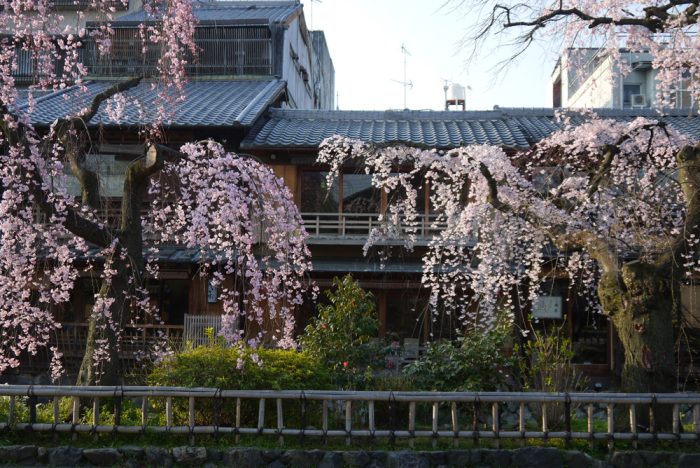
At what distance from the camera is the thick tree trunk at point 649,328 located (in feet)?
28.2

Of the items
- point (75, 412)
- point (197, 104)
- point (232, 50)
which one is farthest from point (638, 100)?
point (75, 412)

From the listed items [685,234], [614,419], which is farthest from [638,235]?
[614,419]

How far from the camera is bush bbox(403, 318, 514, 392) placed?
945 cm

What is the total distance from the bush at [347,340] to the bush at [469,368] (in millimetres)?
739

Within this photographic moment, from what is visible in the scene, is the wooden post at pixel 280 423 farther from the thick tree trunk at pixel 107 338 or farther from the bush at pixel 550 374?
the bush at pixel 550 374

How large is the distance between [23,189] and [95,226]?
3.24ft

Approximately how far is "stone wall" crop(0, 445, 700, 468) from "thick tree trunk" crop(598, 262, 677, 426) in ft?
3.30

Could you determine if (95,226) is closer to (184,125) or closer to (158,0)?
(158,0)

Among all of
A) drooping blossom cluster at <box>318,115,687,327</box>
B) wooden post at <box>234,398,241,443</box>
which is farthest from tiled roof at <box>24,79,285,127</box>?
wooden post at <box>234,398,241,443</box>

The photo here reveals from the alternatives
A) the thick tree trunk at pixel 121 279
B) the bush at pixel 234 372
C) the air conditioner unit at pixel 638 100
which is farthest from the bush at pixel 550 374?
the air conditioner unit at pixel 638 100

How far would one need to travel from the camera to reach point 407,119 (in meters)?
19.2

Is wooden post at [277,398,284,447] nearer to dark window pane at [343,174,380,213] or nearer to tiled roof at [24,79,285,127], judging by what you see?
tiled roof at [24,79,285,127]

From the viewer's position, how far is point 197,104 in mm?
17703

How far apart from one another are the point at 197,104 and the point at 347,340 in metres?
9.96
